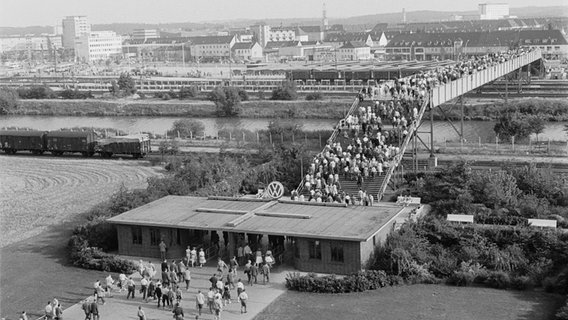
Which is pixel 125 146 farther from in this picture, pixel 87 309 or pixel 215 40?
pixel 215 40

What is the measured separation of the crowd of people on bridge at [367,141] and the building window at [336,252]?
3546 millimetres

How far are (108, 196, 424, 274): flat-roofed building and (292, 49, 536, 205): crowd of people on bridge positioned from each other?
65.3 inches

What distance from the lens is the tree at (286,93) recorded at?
72125 millimetres

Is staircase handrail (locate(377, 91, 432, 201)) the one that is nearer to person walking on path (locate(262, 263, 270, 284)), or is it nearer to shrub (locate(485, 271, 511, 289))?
shrub (locate(485, 271, 511, 289))

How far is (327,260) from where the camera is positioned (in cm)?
2002

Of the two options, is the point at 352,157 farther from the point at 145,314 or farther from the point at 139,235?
the point at 145,314

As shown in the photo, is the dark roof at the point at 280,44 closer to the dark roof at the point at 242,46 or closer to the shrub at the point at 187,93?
the dark roof at the point at 242,46

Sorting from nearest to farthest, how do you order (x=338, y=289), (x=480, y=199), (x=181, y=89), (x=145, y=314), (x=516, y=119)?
(x=145, y=314), (x=338, y=289), (x=480, y=199), (x=516, y=119), (x=181, y=89)

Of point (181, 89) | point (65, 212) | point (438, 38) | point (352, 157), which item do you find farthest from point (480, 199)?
point (438, 38)

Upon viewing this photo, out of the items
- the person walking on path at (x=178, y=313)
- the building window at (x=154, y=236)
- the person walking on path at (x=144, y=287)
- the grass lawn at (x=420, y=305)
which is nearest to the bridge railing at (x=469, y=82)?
the building window at (x=154, y=236)

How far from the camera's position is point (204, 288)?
1897cm

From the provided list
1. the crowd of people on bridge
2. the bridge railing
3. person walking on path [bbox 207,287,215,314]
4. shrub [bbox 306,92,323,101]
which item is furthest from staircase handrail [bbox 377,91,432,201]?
shrub [bbox 306,92,323,101]

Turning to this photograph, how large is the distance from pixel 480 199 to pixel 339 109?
127ft

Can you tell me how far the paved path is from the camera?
17500 mm
